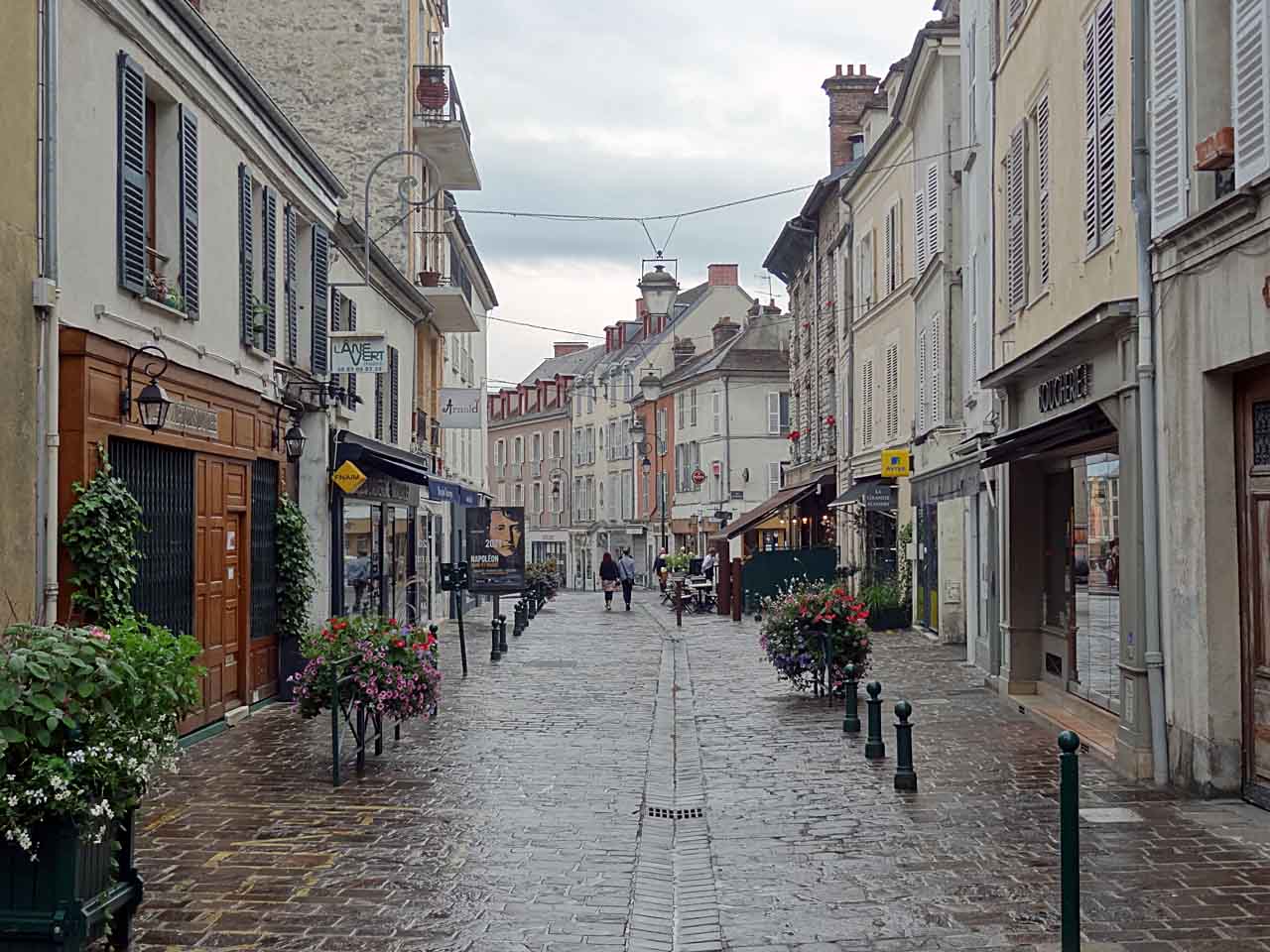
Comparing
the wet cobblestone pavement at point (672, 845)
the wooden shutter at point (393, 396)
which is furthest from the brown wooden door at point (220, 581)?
the wooden shutter at point (393, 396)

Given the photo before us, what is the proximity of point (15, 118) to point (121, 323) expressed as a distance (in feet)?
6.25

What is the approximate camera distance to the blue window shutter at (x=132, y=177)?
10.7 m

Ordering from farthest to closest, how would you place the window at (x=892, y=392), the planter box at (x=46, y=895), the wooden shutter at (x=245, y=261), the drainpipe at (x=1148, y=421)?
the window at (x=892, y=392), the wooden shutter at (x=245, y=261), the drainpipe at (x=1148, y=421), the planter box at (x=46, y=895)

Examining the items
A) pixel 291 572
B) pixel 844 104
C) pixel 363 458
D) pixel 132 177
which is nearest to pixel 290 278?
pixel 363 458

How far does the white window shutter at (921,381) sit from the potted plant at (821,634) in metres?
10.6

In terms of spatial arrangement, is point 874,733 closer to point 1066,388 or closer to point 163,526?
point 1066,388

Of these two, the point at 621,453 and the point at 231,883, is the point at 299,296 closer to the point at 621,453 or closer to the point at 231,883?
the point at 231,883

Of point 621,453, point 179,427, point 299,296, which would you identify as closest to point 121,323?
point 179,427

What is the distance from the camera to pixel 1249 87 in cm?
870

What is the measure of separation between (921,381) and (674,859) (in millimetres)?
18124

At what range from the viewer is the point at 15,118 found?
9148 mm

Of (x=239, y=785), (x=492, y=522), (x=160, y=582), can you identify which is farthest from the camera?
(x=492, y=522)

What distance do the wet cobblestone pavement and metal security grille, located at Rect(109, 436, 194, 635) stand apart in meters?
1.24

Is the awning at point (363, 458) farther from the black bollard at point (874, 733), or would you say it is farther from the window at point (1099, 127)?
the window at point (1099, 127)
